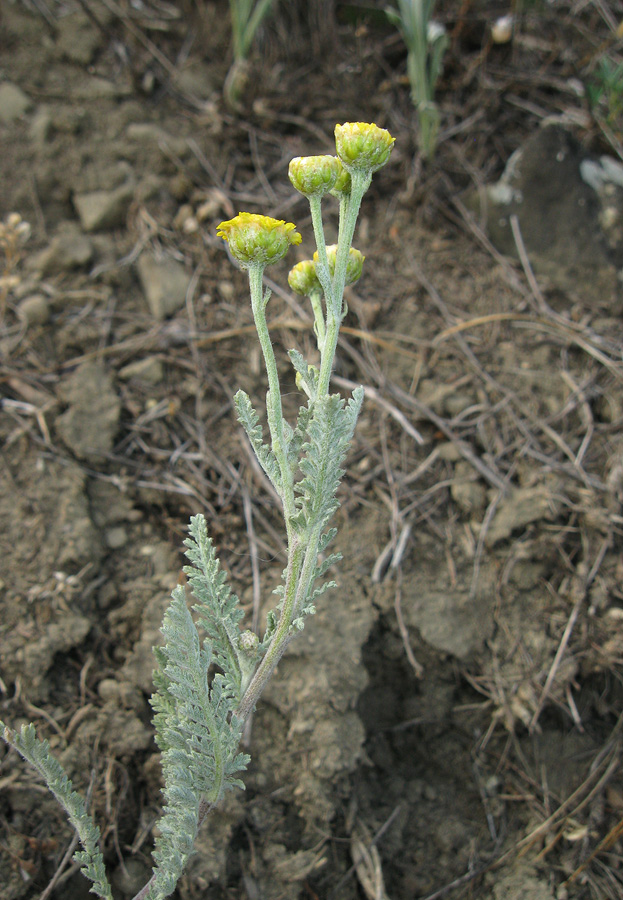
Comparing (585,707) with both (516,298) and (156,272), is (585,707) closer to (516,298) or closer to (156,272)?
(516,298)

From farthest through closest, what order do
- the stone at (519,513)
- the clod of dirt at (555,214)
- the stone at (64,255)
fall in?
the clod of dirt at (555,214) → the stone at (64,255) → the stone at (519,513)

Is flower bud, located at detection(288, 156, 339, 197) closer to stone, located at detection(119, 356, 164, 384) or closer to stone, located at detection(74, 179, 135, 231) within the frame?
stone, located at detection(119, 356, 164, 384)

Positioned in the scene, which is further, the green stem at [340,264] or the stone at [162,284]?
the stone at [162,284]

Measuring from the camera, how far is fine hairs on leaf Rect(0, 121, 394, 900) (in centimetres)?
143

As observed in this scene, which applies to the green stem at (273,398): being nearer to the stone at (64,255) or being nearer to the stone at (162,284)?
the stone at (162,284)

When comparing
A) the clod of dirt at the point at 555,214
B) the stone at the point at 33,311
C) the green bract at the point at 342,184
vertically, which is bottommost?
the clod of dirt at the point at 555,214

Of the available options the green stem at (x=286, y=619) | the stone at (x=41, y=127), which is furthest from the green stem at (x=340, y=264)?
the stone at (x=41, y=127)

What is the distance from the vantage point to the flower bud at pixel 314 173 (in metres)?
1.45

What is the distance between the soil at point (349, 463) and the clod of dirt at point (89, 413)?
1 cm

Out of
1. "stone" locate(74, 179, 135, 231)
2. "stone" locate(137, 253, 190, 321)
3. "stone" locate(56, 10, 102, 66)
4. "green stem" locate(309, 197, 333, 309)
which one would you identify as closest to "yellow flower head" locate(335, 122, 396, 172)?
"green stem" locate(309, 197, 333, 309)

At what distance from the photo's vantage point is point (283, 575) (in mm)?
Result: 1542

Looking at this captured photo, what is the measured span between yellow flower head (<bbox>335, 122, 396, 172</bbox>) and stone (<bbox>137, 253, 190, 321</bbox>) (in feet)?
4.98

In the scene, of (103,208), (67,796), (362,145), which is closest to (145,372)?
(103,208)

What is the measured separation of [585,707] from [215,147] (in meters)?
2.95
